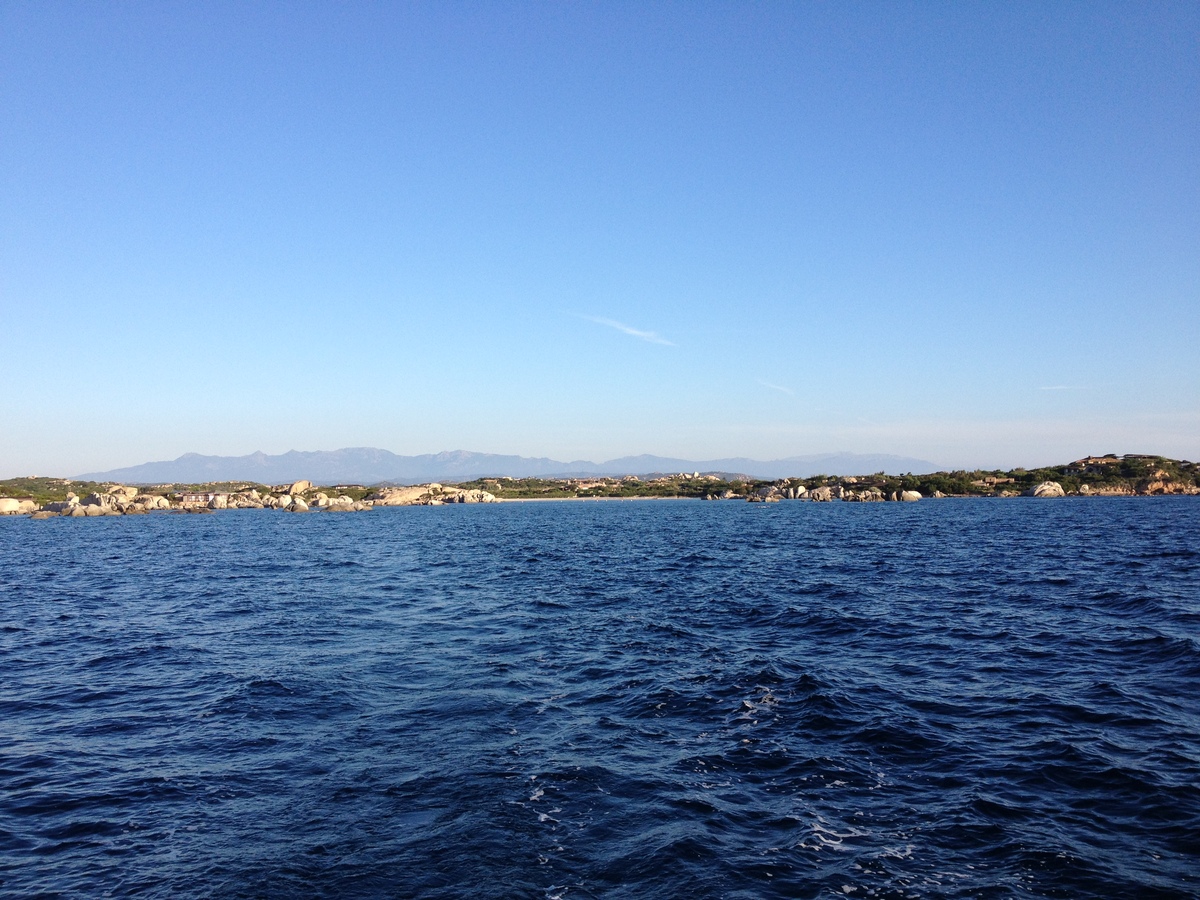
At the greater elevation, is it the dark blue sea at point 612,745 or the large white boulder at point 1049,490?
the large white boulder at point 1049,490

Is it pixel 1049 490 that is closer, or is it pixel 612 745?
pixel 612 745

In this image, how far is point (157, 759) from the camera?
55.3 ft

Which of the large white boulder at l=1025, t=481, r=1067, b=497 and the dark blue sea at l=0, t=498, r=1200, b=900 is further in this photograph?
the large white boulder at l=1025, t=481, r=1067, b=497

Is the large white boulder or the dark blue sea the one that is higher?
the large white boulder

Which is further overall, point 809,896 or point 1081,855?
point 1081,855

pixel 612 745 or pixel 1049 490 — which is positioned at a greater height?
pixel 1049 490

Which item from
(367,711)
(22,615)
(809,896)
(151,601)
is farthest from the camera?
(151,601)

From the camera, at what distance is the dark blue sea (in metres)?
11.6

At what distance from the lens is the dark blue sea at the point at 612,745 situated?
458 inches

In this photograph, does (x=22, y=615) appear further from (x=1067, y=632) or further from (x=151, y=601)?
(x=1067, y=632)

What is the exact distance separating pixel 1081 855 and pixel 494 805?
35.6ft

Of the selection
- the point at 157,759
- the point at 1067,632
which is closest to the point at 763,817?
the point at 157,759

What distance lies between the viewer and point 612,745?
56.7 ft

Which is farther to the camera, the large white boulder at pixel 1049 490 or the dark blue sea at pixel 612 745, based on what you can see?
the large white boulder at pixel 1049 490
